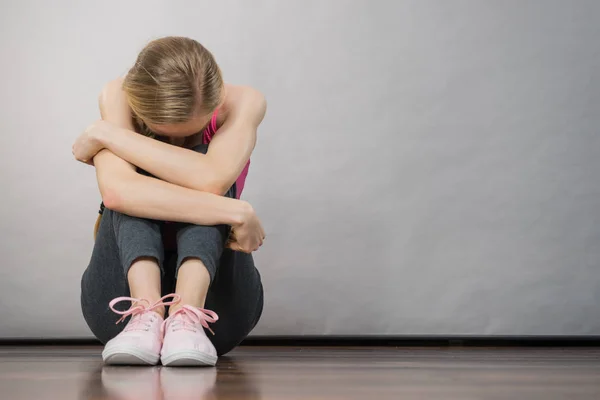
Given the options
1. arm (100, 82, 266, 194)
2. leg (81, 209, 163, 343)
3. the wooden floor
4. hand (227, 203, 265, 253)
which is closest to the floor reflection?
the wooden floor

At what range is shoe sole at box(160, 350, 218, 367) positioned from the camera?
120 centimetres

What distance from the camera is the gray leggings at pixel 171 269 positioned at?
4.41 feet

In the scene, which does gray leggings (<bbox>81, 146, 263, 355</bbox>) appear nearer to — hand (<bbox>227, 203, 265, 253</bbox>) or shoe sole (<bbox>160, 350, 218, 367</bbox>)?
hand (<bbox>227, 203, 265, 253</bbox>)

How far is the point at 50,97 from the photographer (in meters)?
2.56

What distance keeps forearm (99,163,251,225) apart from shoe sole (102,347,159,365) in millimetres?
255

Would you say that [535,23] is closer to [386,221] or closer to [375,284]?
[386,221]

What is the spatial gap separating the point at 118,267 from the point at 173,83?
0.37 meters

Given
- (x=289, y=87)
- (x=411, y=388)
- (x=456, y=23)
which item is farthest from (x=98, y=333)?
(x=456, y=23)

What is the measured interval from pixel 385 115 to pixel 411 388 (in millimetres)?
1670

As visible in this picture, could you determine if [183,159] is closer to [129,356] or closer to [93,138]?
[93,138]

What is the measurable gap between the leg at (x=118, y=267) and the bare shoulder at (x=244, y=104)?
0.36 m

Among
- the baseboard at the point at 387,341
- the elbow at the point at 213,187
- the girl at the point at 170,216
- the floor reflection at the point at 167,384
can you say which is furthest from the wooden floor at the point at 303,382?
the baseboard at the point at 387,341

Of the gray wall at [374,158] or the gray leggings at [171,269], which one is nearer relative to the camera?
the gray leggings at [171,269]

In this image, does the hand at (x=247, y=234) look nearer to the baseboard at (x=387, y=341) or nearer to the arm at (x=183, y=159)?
the arm at (x=183, y=159)
